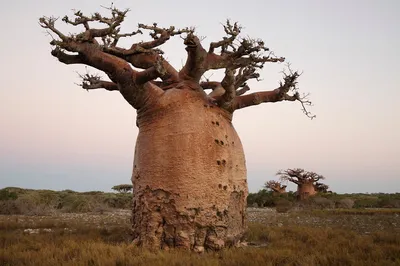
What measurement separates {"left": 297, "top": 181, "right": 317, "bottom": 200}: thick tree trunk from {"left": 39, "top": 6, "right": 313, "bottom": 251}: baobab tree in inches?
932

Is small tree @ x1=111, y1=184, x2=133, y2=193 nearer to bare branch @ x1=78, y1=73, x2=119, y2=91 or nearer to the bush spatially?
the bush

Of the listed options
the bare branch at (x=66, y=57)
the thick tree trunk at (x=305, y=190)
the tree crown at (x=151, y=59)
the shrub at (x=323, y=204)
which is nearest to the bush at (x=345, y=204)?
the shrub at (x=323, y=204)

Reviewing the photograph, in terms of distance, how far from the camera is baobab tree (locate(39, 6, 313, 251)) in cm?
670

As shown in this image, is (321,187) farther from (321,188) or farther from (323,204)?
(323,204)

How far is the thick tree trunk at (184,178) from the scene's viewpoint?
264 inches

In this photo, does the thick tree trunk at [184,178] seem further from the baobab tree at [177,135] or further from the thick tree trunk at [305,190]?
the thick tree trunk at [305,190]

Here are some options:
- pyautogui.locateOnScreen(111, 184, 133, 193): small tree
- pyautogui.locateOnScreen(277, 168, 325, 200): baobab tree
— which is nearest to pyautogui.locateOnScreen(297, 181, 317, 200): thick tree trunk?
pyautogui.locateOnScreen(277, 168, 325, 200): baobab tree

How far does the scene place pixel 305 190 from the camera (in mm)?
30469

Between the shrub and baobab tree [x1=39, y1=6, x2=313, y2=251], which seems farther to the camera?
the shrub

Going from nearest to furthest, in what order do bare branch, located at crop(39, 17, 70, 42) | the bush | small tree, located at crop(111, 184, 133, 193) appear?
bare branch, located at crop(39, 17, 70, 42), the bush, small tree, located at crop(111, 184, 133, 193)

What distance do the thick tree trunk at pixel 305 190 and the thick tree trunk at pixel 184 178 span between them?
78.3 ft

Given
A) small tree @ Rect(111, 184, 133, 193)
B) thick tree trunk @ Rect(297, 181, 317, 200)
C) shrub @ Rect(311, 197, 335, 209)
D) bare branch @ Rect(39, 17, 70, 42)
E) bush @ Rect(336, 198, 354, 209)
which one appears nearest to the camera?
bare branch @ Rect(39, 17, 70, 42)

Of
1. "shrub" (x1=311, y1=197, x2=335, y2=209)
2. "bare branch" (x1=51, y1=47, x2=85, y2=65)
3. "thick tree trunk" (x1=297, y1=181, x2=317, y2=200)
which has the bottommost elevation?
"shrub" (x1=311, y1=197, x2=335, y2=209)

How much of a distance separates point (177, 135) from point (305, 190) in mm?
25577
